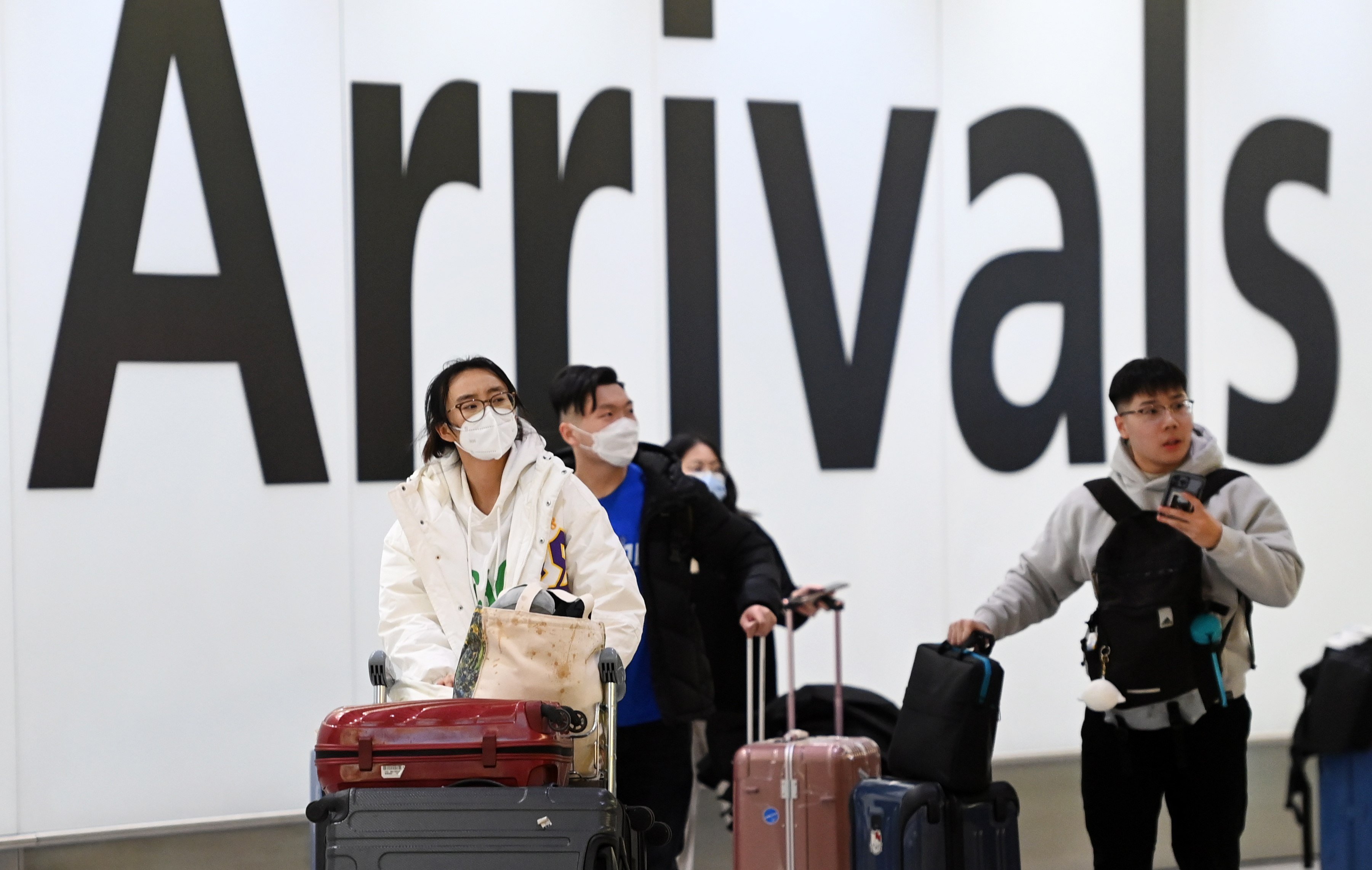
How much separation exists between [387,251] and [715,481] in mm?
1396

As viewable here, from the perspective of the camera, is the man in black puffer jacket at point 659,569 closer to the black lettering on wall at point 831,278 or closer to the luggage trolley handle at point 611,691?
the luggage trolley handle at point 611,691

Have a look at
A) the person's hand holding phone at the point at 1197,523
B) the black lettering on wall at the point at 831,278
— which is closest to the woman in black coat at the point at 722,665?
the black lettering on wall at the point at 831,278

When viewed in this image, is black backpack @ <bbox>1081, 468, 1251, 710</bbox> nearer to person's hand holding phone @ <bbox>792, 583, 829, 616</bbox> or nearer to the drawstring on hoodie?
person's hand holding phone @ <bbox>792, 583, 829, 616</bbox>

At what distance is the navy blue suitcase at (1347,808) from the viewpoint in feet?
9.00

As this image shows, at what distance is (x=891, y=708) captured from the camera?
4.25m

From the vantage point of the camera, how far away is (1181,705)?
10.1ft

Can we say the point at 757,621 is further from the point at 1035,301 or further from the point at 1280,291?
the point at 1280,291

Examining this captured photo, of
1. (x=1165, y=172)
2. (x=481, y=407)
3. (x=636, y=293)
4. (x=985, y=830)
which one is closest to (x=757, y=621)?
(x=985, y=830)

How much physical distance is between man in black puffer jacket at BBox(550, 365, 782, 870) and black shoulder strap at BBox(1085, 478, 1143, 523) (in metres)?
0.84

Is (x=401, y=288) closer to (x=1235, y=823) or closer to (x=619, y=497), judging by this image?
(x=619, y=497)

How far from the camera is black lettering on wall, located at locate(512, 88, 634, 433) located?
4.80 m

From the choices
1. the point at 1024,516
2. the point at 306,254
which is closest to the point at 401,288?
the point at 306,254

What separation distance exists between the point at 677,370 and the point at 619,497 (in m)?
1.53

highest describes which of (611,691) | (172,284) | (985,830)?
(172,284)
